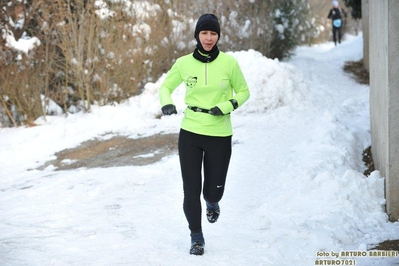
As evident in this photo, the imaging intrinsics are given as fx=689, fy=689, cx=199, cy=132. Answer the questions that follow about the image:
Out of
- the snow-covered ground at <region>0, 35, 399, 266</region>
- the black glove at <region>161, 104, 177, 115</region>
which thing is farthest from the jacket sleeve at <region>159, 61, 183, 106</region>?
the snow-covered ground at <region>0, 35, 399, 266</region>

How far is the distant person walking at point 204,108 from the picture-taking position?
17.5ft

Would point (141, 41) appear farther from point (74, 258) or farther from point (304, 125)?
point (74, 258)

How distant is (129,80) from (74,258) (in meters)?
9.49

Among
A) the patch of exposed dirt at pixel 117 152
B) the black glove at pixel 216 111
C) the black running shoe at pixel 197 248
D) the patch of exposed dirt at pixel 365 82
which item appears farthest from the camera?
the patch of exposed dirt at pixel 117 152

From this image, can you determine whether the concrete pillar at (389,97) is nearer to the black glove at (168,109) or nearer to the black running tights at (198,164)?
the black running tights at (198,164)

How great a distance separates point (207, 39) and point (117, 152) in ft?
18.4

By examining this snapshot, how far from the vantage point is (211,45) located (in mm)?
5340

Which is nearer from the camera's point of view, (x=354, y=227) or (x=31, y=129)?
(x=354, y=227)

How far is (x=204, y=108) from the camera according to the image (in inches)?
211

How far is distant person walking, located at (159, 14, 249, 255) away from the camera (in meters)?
5.34

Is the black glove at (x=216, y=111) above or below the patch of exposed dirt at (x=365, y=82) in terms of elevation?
above

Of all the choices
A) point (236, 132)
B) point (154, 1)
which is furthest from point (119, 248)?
point (154, 1)

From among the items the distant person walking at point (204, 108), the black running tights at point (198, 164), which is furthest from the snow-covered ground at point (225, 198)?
the distant person walking at point (204, 108)

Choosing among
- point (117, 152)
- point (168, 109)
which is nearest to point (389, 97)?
point (168, 109)
